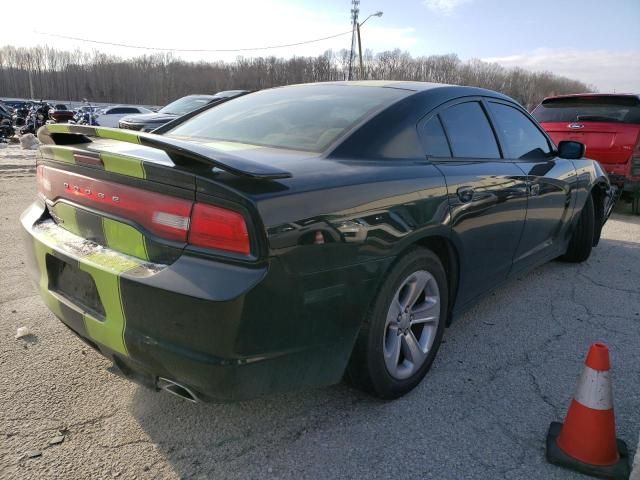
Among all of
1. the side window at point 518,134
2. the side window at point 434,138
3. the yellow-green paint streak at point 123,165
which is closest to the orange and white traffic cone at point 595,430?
the side window at point 434,138

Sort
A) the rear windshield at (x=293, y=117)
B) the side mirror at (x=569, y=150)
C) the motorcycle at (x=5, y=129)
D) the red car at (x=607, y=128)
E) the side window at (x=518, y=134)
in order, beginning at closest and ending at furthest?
the rear windshield at (x=293, y=117), the side window at (x=518, y=134), the side mirror at (x=569, y=150), the red car at (x=607, y=128), the motorcycle at (x=5, y=129)

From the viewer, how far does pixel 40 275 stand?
7.74 ft

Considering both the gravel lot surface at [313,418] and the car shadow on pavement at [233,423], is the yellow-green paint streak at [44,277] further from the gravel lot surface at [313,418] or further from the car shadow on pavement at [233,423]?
the car shadow on pavement at [233,423]

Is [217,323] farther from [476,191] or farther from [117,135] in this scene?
[476,191]

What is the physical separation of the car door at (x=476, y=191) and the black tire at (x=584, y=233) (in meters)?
1.82

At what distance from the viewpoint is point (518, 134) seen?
3.72m

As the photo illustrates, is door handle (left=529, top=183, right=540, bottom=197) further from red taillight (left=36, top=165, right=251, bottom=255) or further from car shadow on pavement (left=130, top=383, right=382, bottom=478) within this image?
red taillight (left=36, top=165, right=251, bottom=255)

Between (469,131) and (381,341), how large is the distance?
1523 mm

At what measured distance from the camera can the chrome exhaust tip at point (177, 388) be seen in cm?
185

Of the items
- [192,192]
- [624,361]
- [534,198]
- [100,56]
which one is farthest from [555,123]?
[100,56]

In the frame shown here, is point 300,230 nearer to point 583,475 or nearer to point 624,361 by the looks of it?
point 583,475

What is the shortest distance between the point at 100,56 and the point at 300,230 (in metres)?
122

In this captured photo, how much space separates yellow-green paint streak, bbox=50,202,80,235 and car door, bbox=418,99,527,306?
1719mm

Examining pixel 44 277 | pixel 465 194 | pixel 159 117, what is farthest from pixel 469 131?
pixel 159 117
